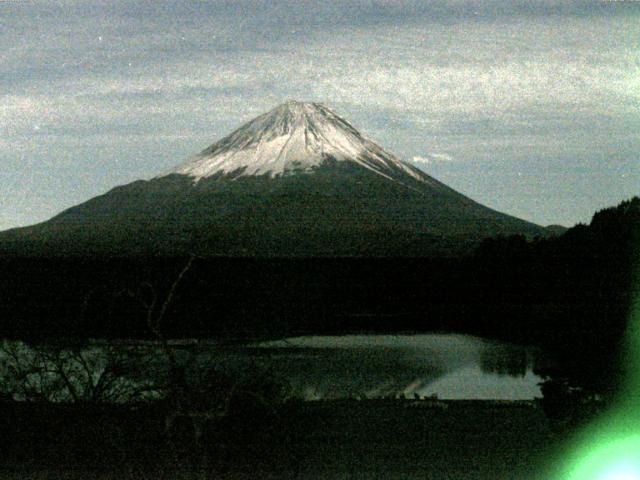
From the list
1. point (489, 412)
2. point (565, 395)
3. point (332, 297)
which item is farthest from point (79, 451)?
point (332, 297)

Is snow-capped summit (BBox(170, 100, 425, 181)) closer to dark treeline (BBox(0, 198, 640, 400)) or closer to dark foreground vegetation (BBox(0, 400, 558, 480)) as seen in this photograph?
dark treeline (BBox(0, 198, 640, 400))

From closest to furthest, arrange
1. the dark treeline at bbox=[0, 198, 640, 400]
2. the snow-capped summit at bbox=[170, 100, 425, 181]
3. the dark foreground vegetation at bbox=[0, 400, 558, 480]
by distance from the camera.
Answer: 1. the dark foreground vegetation at bbox=[0, 400, 558, 480]
2. the dark treeline at bbox=[0, 198, 640, 400]
3. the snow-capped summit at bbox=[170, 100, 425, 181]

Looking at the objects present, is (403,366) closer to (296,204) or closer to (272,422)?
(272,422)

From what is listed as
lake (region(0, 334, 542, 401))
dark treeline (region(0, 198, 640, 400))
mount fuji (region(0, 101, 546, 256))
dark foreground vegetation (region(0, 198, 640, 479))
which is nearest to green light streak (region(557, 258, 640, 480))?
dark foreground vegetation (region(0, 198, 640, 479))

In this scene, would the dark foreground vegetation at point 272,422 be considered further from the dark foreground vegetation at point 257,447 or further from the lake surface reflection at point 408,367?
the lake surface reflection at point 408,367

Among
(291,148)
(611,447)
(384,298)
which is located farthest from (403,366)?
(291,148)

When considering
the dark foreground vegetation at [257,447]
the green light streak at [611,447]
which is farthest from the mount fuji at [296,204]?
the dark foreground vegetation at [257,447]

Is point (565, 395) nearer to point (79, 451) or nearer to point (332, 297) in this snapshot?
point (79, 451)
